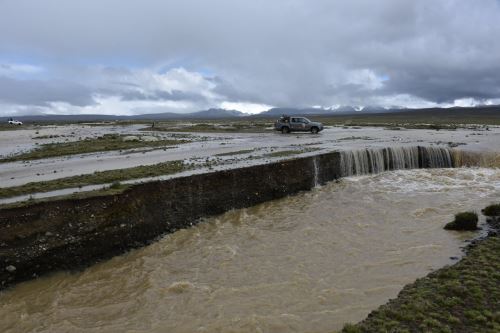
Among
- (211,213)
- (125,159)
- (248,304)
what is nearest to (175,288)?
(248,304)

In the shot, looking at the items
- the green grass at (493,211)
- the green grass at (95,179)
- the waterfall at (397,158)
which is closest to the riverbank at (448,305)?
the green grass at (493,211)

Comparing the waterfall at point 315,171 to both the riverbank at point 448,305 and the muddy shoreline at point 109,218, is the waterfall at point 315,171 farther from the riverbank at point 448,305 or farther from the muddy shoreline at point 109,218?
the riverbank at point 448,305

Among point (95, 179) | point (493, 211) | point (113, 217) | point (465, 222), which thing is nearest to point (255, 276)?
point (113, 217)

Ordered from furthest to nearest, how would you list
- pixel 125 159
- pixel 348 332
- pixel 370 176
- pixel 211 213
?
pixel 370 176
pixel 125 159
pixel 211 213
pixel 348 332

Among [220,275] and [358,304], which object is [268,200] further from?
[358,304]

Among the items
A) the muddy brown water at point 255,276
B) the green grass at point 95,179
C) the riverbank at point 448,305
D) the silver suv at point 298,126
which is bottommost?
the muddy brown water at point 255,276

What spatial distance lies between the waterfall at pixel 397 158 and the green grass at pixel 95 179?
46.2ft

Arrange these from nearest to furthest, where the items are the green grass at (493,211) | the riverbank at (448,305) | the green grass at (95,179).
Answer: the riverbank at (448,305)
the green grass at (95,179)
the green grass at (493,211)

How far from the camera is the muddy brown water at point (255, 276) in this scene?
1005 centimetres

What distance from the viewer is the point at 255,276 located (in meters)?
12.4

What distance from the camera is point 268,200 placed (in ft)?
71.3

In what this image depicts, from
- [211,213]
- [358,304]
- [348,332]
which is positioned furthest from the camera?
→ [211,213]

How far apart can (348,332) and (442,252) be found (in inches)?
295

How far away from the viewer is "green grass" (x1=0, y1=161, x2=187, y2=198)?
15875mm
